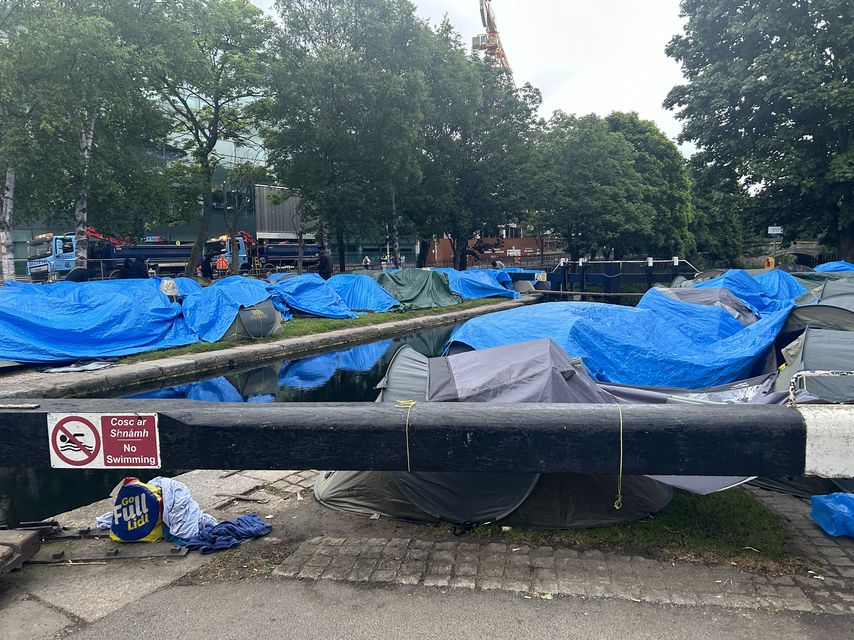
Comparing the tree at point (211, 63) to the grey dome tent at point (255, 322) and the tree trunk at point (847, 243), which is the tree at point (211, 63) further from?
the tree trunk at point (847, 243)

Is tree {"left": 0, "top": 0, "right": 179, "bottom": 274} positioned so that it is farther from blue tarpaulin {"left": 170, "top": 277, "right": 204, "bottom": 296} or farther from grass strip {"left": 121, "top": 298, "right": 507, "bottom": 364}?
grass strip {"left": 121, "top": 298, "right": 507, "bottom": 364}

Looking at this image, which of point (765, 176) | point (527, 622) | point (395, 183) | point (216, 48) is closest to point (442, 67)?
point (395, 183)

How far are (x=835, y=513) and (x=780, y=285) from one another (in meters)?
15.4

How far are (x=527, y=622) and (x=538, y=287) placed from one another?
34401 mm

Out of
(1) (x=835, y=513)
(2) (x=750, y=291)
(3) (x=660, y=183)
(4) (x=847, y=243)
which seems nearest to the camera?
(1) (x=835, y=513)

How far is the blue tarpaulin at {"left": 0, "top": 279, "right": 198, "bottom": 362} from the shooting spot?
1288 centimetres

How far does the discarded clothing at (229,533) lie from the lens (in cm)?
→ 455

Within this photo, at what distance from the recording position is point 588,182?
39406mm

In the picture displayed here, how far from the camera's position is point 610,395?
5.48 metres

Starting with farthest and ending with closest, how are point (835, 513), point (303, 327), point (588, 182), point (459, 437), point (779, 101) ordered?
point (588, 182)
point (779, 101)
point (303, 327)
point (835, 513)
point (459, 437)

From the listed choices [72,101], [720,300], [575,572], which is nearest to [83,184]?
[72,101]

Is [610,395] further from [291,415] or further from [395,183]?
[395,183]

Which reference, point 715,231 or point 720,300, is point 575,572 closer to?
point 720,300

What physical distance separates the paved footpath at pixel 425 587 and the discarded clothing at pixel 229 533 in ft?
0.30
